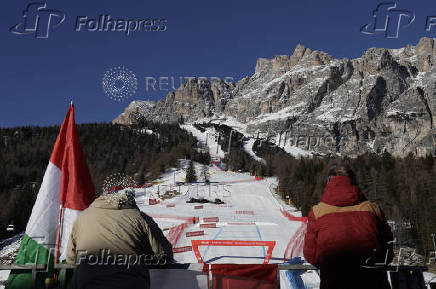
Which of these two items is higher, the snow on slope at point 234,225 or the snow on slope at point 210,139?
the snow on slope at point 210,139

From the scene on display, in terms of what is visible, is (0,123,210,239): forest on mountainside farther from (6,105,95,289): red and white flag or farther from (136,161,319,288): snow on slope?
(6,105,95,289): red and white flag

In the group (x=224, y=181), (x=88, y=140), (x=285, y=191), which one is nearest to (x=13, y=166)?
(x=88, y=140)

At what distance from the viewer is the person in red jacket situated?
2619 millimetres

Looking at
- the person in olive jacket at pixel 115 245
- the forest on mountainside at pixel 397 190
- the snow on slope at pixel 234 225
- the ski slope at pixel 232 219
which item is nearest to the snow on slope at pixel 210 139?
the ski slope at pixel 232 219

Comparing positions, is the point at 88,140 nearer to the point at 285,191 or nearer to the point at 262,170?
the point at 262,170

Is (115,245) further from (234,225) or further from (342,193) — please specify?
(234,225)

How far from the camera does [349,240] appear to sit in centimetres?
264

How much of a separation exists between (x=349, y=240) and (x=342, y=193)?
1.21 feet

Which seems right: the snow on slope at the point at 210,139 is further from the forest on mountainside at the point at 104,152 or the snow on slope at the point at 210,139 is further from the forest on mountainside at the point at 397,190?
the forest on mountainside at the point at 397,190

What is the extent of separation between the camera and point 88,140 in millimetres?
118688

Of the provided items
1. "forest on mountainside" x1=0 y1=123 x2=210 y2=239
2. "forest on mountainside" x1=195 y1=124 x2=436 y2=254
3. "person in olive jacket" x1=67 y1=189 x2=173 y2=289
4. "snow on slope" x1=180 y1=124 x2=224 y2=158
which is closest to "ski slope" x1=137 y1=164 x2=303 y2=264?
"forest on mountainside" x1=195 y1=124 x2=436 y2=254

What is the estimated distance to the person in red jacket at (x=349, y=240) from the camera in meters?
2.62

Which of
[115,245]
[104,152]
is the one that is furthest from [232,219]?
[104,152]

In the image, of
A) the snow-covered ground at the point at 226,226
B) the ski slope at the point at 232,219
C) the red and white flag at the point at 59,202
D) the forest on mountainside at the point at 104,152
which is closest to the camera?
the red and white flag at the point at 59,202
